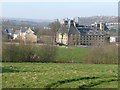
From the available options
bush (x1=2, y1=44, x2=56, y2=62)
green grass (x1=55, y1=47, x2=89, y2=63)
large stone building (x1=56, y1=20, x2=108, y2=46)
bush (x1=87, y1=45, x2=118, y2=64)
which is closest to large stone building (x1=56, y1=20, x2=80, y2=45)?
large stone building (x1=56, y1=20, x2=108, y2=46)

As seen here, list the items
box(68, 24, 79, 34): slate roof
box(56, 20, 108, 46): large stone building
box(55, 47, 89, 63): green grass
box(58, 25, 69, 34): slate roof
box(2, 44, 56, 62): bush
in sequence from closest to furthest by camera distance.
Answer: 1. box(2, 44, 56, 62): bush
2. box(55, 47, 89, 63): green grass
3. box(56, 20, 108, 46): large stone building
4. box(58, 25, 69, 34): slate roof
5. box(68, 24, 79, 34): slate roof

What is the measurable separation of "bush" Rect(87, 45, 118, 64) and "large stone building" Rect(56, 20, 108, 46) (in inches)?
992

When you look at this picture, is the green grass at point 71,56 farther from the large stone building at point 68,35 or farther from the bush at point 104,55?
the large stone building at point 68,35

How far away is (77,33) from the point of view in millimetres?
71500

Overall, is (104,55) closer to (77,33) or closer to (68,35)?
(68,35)

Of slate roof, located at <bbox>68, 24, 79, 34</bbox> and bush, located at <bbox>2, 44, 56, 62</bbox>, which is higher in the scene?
slate roof, located at <bbox>68, 24, 79, 34</bbox>

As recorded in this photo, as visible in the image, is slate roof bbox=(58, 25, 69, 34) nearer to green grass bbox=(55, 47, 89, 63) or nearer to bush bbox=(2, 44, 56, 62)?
green grass bbox=(55, 47, 89, 63)

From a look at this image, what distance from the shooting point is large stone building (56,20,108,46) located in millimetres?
66250

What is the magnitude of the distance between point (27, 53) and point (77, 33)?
36.2 m

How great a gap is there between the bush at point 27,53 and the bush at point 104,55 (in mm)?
5055

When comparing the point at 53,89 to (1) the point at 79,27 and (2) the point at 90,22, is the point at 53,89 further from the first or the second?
(2) the point at 90,22

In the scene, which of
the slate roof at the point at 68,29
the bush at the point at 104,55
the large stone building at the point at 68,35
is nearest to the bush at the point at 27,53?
the bush at the point at 104,55

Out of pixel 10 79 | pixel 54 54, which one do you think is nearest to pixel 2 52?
pixel 54 54

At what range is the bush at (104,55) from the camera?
36.2m
